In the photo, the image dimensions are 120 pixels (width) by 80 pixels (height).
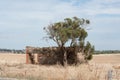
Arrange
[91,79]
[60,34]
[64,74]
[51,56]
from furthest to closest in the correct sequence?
[51,56] → [60,34] → [64,74] → [91,79]

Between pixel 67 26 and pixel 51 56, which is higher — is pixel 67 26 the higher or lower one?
the higher one

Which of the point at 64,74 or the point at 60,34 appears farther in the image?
the point at 60,34

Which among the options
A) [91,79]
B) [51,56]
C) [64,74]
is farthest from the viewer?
[51,56]

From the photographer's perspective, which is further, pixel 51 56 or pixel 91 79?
pixel 51 56

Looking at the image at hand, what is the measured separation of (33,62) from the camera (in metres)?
64.1

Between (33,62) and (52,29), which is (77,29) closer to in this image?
(52,29)

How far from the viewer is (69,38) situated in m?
59.0

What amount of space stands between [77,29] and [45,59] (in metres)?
7.56

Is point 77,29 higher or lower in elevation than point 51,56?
higher

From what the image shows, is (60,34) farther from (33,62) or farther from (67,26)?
(33,62)

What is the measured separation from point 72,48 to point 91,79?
40.9 m

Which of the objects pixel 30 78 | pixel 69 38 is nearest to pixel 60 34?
pixel 69 38

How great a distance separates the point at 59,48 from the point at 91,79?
4082 cm

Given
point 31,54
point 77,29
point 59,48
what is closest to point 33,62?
point 31,54
